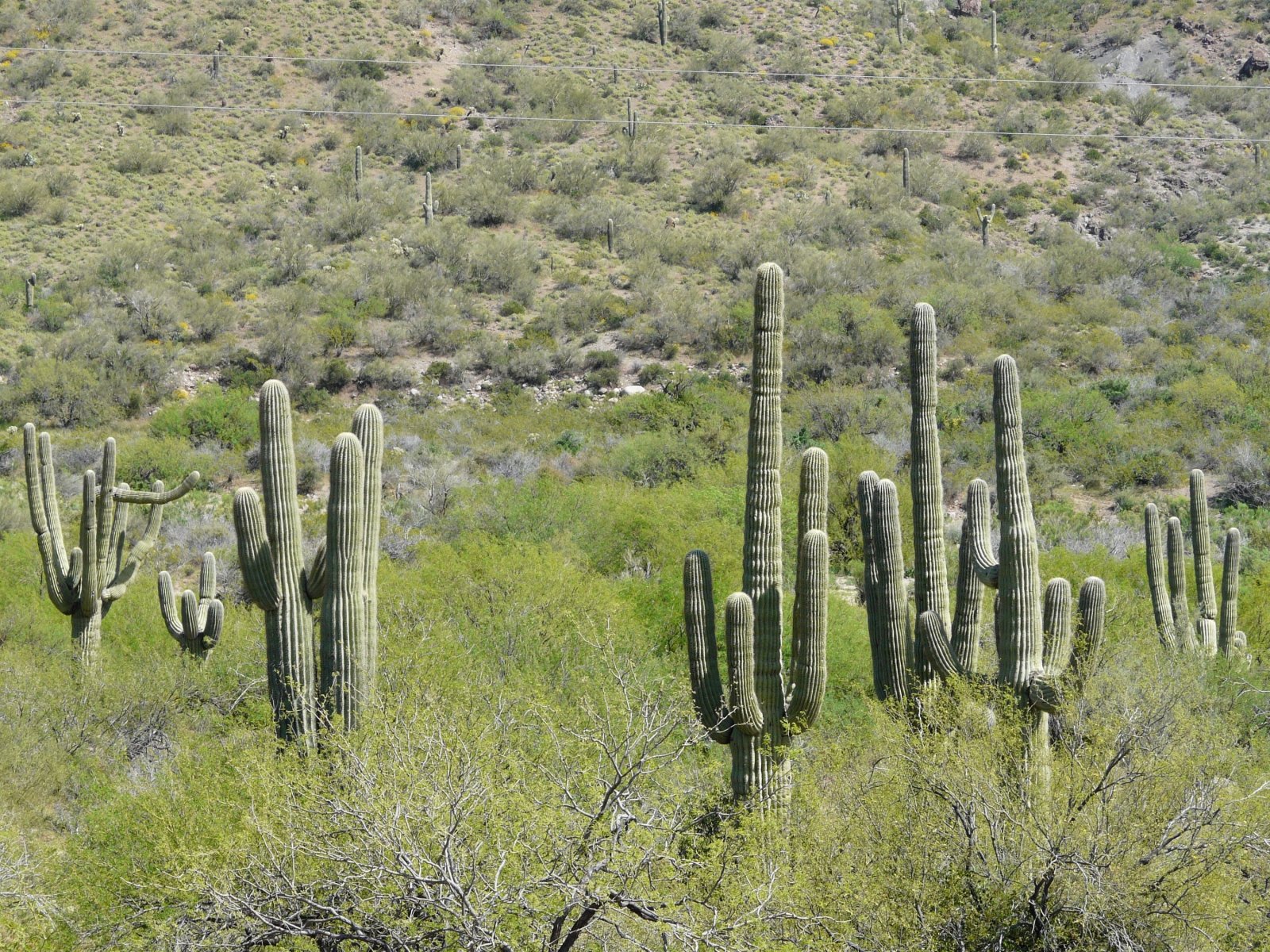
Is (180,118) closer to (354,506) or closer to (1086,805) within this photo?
(354,506)

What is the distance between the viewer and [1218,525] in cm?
2450

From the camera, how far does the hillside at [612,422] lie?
27.5ft

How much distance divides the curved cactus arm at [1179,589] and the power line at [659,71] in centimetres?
3984

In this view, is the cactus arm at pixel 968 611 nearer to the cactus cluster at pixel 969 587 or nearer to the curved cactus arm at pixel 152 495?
the cactus cluster at pixel 969 587

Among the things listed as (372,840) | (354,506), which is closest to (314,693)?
(354,506)

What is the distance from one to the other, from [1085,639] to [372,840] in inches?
252

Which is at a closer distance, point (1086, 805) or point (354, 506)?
point (1086, 805)

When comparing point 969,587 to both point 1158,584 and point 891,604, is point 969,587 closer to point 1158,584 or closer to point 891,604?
point 891,604

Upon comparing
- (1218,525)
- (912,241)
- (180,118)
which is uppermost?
(180,118)

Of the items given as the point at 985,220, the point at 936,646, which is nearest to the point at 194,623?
the point at 936,646

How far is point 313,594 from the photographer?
10414 mm

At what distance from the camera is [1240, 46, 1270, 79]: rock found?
180 ft

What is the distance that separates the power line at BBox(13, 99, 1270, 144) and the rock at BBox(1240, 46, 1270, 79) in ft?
17.7

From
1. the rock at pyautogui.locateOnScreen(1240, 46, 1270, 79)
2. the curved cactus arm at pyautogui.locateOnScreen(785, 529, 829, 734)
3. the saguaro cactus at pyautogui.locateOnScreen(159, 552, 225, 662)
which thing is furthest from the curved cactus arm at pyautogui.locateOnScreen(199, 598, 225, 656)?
the rock at pyautogui.locateOnScreen(1240, 46, 1270, 79)
